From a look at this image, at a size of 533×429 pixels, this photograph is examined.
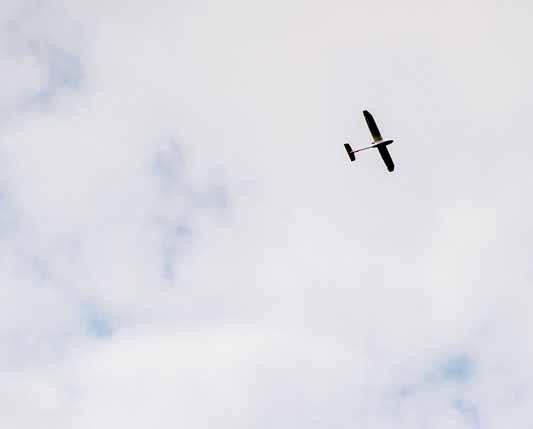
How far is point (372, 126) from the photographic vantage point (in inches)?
4966

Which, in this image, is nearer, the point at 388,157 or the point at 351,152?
the point at 388,157

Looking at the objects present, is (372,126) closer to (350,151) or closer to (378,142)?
(378,142)

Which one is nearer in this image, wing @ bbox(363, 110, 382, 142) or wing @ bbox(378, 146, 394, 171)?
wing @ bbox(363, 110, 382, 142)

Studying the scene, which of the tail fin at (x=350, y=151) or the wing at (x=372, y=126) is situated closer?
the wing at (x=372, y=126)

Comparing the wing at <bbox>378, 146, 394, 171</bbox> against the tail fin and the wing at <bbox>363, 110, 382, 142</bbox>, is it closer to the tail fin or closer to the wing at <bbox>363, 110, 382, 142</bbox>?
Result: the wing at <bbox>363, 110, 382, 142</bbox>

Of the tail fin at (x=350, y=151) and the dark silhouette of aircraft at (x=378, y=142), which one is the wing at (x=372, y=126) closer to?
the dark silhouette of aircraft at (x=378, y=142)

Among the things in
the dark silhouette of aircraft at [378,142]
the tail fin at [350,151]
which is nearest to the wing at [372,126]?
the dark silhouette of aircraft at [378,142]

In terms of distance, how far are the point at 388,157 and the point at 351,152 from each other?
11380 millimetres

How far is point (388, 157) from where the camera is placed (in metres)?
131

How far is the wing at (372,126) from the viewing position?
124 meters

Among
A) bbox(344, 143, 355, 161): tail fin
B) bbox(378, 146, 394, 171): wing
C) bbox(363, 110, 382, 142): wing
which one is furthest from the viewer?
bbox(344, 143, 355, 161): tail fin

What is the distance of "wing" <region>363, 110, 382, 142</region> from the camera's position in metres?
124

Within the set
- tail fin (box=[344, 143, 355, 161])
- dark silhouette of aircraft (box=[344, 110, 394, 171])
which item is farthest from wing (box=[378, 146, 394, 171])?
tail fin (box=[344, 143, 355, 161])

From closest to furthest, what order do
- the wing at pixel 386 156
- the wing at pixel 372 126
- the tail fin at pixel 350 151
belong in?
the wing at pixel 372 126 < the wing at pixel 386 156 < the tail fin at pixel 350 151
